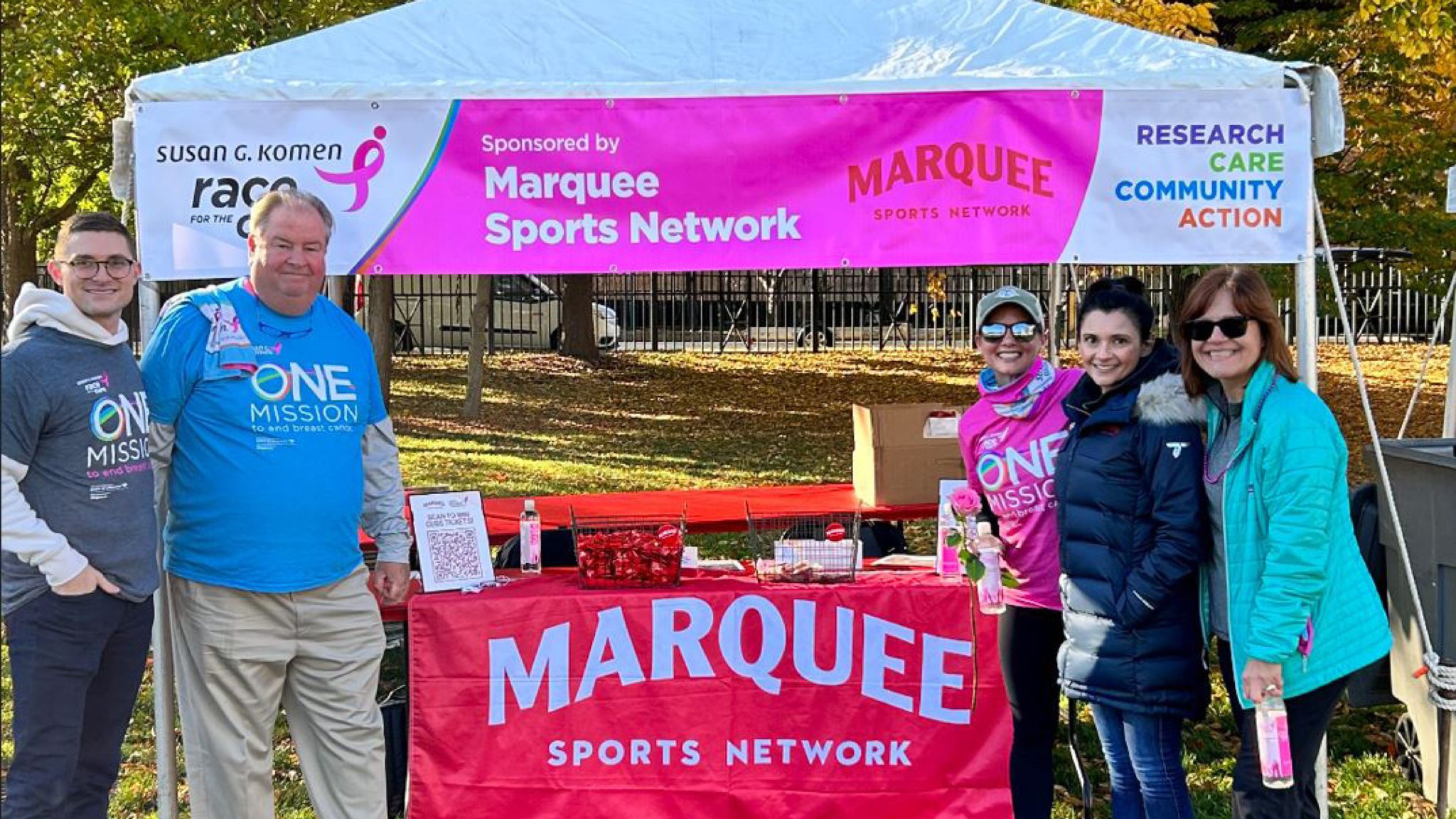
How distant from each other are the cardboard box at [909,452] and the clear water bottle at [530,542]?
161 cm

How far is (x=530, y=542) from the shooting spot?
4.87 metres

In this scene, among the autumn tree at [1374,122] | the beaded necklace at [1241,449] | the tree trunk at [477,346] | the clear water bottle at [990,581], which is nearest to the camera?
the beaded necklace at [1241,449]

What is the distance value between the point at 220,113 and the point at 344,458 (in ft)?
A: 4.03

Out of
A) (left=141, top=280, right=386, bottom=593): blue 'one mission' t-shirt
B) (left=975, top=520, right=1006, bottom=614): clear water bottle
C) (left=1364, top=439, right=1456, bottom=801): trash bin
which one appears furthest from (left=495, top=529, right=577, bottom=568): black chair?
(left=1364, top=439, right=1456, bottom=801): trash bin

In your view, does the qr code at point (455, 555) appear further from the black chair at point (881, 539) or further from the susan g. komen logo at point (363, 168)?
the black chair at point (881, 539)

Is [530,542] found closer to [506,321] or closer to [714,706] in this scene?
[714,706]

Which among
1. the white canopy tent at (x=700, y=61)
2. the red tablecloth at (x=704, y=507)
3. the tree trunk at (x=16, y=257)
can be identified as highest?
the tree trunk at (x=16, y=257)

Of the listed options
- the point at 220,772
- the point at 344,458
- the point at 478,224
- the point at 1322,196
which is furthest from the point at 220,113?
the point at 1322,196

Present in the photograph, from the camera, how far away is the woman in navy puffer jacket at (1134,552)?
3.54 meters

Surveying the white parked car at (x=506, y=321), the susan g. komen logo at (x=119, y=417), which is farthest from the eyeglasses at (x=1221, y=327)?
the white parked car at (x=506, y=321)

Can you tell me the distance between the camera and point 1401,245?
12359mm

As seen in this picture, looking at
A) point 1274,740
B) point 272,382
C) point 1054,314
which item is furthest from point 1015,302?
point 1054,314

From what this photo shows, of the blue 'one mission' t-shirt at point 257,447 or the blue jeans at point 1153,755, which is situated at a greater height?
the blue 'one mission' t-shirt at point 257,447

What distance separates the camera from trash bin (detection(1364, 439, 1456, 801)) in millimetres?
4574
